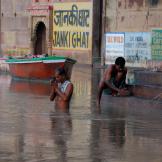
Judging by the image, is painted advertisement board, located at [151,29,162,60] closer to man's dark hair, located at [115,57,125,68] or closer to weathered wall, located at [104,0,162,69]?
weathered wall, located at [104,0,162,69]

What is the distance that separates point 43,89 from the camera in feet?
72.8

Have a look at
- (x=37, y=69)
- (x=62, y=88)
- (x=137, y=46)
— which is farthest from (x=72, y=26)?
(x=62, y=88)

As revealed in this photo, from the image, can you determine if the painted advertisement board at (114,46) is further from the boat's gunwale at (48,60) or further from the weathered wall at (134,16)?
the boat's gunwale at (48,60)

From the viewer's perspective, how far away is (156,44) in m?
32.0

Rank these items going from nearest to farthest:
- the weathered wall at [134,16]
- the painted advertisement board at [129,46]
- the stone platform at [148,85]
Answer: the stone platform at [148,85]
the weathered wall at [134,16]
the painted advertisement board at [129,46]

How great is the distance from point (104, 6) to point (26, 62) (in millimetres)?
10601

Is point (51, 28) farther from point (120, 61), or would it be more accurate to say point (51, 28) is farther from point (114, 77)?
point (120, 61)

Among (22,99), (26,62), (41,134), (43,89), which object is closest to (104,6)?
(26,62)

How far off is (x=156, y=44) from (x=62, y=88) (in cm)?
1666

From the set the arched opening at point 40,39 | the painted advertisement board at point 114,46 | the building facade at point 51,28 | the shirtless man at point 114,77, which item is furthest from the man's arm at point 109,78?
the arched opening at point 40,39

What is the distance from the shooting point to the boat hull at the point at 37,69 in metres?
24.9

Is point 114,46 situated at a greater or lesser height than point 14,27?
lesser

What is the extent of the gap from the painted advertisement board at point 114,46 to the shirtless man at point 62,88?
61.0ft

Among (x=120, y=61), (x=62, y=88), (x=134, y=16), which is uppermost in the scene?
(x=134, y=16)
